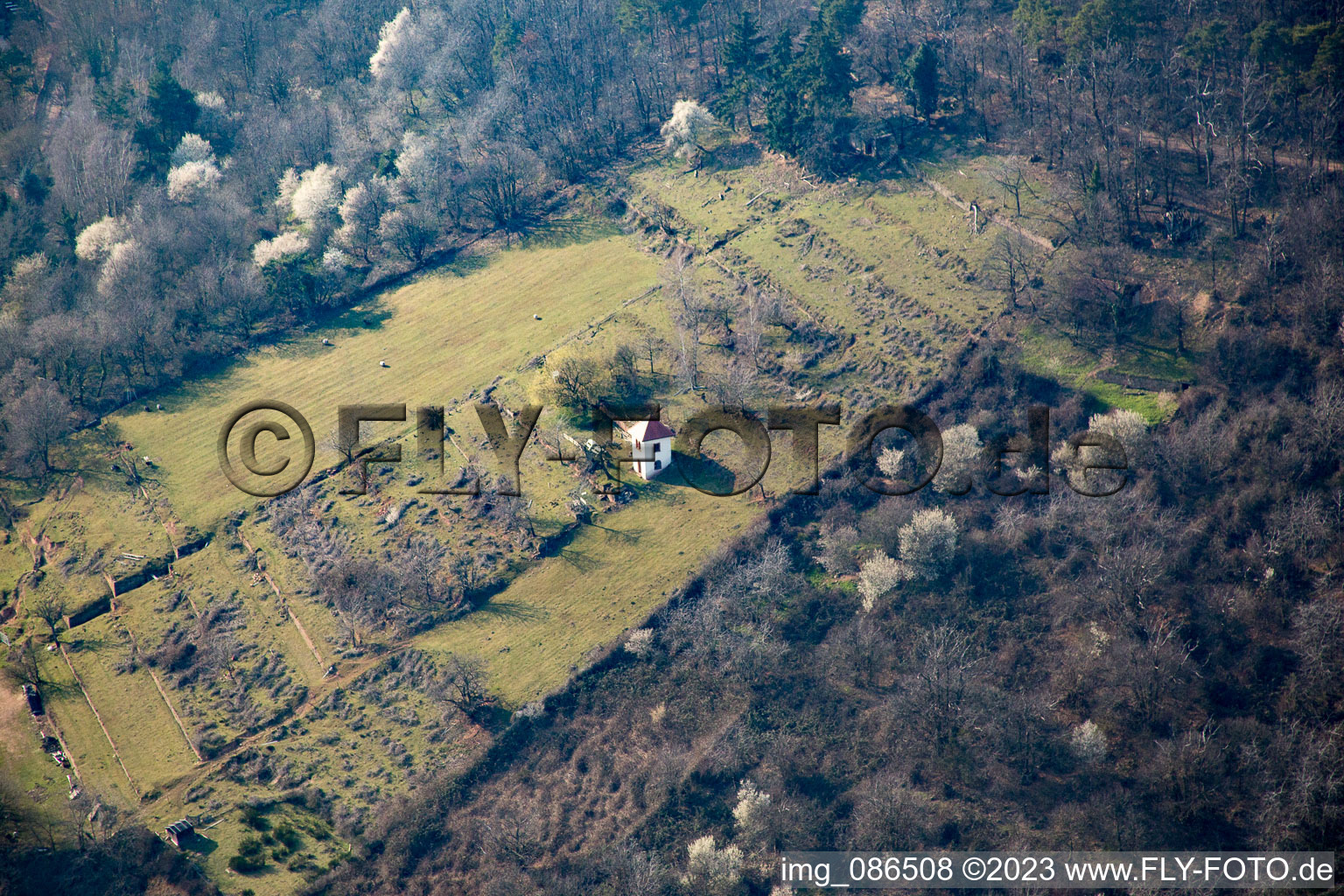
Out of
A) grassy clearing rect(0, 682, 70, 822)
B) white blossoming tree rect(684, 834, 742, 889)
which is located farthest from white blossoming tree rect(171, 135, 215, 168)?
white blossoming tree rect(684, 834, 742, 889)

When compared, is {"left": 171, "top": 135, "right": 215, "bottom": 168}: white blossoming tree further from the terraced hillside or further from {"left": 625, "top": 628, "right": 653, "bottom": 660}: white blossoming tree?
{"left": 625, "top": 628, "right": 653, "bottom": 660}: white blossoming tree

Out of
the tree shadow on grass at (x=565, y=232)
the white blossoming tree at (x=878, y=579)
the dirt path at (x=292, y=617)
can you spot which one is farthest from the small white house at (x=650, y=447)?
the tree shadow on grass at (x=565, y=232)

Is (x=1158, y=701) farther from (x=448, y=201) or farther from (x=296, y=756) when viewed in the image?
(x=448, y=201)

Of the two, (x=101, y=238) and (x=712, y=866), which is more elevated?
(x=101, y=238)

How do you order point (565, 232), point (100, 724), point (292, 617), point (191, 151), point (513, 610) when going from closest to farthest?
point (100, 724), point (513, 610), point (292, 617), point (565, 232), point (191, 151)

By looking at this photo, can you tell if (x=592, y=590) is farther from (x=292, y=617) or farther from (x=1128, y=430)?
(x=1128, y=430)

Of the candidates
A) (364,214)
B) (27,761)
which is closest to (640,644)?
(27,761)

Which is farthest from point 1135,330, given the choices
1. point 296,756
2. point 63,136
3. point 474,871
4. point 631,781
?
point 63,136
